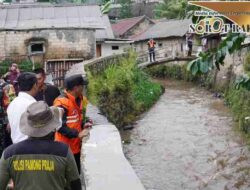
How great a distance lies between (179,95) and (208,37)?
4.86 m

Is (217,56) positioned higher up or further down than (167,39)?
higher up

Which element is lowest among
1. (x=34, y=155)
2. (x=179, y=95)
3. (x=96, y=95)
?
(x=179, y=95)

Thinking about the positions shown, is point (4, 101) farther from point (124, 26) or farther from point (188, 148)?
point (124, 26)

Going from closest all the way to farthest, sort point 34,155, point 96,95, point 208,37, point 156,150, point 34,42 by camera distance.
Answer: point 34,155 → point 96,95 → point 156,150 → point 34,42 → point 208,37

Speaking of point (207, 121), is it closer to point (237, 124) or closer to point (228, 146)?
point (237, 124)

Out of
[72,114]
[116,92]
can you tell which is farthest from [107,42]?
[72,114]

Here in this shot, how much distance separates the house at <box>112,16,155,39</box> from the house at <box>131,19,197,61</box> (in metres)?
4.28

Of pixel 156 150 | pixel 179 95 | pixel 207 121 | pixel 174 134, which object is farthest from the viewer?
pixel 179 95

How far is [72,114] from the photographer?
5102mm

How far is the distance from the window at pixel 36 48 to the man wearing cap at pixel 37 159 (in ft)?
60.1

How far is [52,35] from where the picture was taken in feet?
69.9

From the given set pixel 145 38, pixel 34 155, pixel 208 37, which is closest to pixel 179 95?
pixel 208 37

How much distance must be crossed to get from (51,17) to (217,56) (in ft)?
66.1

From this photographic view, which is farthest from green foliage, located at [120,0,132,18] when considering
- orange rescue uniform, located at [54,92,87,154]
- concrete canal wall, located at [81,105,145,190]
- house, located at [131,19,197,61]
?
orange rescue uniform, located at [54,92,87,154]
